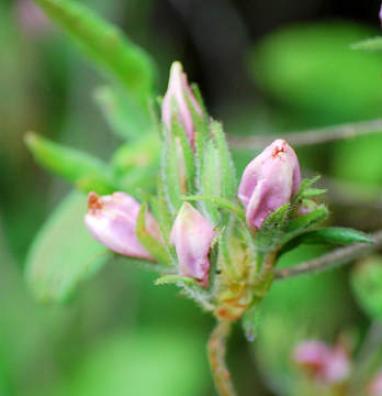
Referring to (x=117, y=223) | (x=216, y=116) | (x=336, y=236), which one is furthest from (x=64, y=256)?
(x=216, y=116)

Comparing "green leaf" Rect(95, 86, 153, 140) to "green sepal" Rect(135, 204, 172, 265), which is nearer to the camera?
"green sepal" Rect(135, 204, 172, 265)

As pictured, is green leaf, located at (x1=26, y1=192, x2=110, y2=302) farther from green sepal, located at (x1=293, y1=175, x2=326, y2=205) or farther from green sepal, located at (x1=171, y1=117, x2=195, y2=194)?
green sepal, located at (x1=293, y1=175, x2=326, y2=205)

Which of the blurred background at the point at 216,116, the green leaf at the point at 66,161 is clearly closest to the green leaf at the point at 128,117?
the green leaf at the point at 66,161

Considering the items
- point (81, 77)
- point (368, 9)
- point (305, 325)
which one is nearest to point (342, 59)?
point (368, 9)

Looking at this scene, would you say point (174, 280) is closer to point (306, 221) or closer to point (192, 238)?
point (192, 238)

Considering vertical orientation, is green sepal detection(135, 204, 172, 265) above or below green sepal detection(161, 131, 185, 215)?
below

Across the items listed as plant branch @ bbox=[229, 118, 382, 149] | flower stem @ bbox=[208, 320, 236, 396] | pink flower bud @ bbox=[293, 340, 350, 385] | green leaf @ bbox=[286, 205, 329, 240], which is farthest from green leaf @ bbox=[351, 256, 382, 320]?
green leaf @ bbox=[286, 205, 329, 240]

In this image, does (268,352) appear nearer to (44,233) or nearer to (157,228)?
(44,233)
